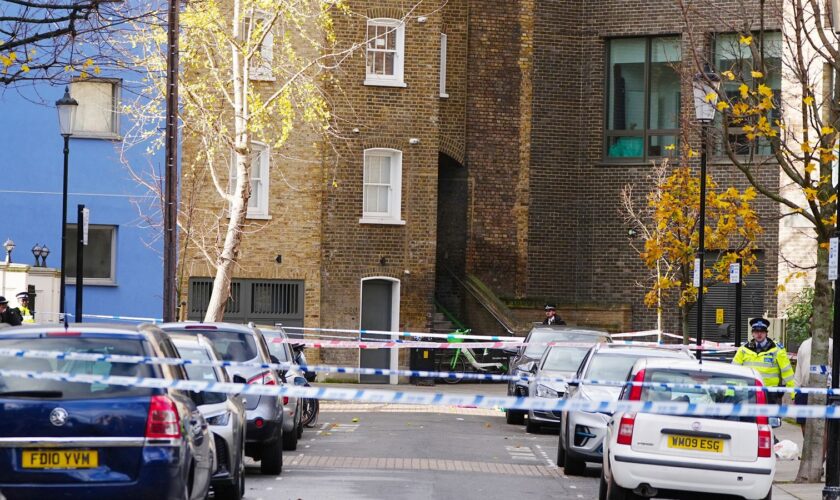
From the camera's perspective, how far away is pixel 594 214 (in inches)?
1559

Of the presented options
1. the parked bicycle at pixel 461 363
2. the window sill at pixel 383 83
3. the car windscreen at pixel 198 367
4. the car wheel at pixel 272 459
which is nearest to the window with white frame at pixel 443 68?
the window sill at pixel 383 83

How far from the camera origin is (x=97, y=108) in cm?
3406

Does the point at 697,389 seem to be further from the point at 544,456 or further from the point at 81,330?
the point at 544,456

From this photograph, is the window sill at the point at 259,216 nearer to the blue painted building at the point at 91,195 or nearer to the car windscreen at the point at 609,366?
the blue painted building at the point at 91,195

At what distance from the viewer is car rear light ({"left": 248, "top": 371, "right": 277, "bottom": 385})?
1611 cm

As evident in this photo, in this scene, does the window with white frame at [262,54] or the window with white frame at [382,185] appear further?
the window with white frame at [382,185]

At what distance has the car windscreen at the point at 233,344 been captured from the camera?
55.1 ft

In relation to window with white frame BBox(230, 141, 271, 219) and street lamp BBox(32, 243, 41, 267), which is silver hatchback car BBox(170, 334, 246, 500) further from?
window with white frame BBox(230, 141, 271, 219)

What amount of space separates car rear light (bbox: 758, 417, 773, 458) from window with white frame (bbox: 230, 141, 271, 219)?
2382 centimetres

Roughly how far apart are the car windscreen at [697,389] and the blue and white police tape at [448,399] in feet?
0.62

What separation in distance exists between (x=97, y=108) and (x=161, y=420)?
25.0m

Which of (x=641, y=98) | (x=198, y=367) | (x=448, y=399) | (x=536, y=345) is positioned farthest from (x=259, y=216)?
(x=448, y=399)

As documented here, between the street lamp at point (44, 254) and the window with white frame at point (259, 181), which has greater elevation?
the window with white frame at point (259, 181)

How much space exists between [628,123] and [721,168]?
9.80 feet
